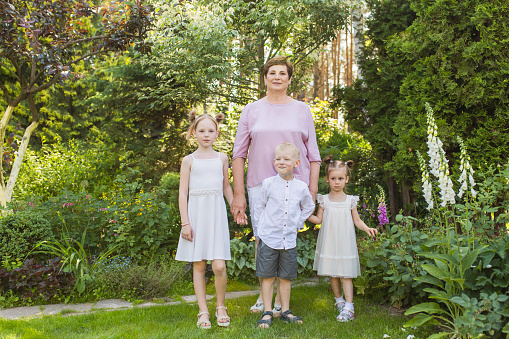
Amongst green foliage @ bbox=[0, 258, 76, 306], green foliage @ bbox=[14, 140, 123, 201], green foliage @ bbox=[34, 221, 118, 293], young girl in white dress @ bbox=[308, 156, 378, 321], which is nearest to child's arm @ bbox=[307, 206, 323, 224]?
young girl in white dress @ bbox=[308, 156, 378, 321]

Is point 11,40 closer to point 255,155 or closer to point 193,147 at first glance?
point 255,155

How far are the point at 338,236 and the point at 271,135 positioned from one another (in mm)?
1015

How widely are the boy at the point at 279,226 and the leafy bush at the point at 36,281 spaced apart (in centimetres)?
191

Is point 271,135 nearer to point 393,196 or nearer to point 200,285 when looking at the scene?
point 200,285

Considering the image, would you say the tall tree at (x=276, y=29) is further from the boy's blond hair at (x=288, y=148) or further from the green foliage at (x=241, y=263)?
the boy's blond hair at (x=288, y=148)

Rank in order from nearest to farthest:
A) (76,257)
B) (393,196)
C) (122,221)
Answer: (76,257)
(122,221)
(393,196)

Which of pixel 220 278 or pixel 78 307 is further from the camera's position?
pixel 78 307

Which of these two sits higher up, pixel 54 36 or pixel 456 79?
pixel 54 36

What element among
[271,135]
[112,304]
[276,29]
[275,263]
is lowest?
[112,304]

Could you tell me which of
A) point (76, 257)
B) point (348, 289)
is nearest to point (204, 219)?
point (348, 289)

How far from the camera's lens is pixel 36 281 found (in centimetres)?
364

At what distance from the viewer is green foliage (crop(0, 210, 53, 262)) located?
3.83 meters

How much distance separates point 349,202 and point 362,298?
3.10 feet

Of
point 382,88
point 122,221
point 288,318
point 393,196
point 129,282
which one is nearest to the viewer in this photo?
point 288,318
